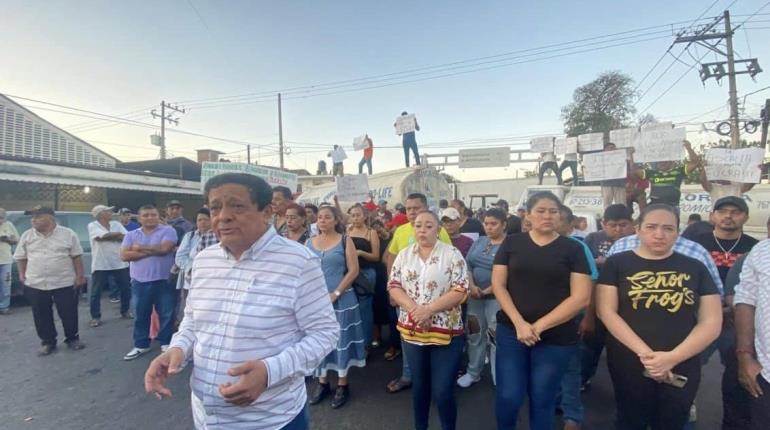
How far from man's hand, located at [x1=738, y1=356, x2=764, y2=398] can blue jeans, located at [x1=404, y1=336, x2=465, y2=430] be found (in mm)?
1700

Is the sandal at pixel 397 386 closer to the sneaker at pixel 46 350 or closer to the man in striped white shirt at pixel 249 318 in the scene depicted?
the man in striped white shirt at pixel 249 318

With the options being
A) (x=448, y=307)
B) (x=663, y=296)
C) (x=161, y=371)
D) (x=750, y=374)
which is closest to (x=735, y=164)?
(x=750, y=374)

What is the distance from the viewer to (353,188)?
6.88 m

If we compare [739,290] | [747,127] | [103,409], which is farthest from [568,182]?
[103,409]

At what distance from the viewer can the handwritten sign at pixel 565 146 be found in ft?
39.8

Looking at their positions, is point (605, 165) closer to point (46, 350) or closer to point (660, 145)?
point (660, 145)

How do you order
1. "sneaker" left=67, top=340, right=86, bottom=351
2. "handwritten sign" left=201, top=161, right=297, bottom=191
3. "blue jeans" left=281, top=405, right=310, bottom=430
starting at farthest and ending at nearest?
"handwritten sign" left=201, top=161, right=297, bottom=191
"sneaker" left=67, top=340, right=86, bottom=351
"blue jeans" left=281, top=405, right=310, bottom=430

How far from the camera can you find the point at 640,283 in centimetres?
224

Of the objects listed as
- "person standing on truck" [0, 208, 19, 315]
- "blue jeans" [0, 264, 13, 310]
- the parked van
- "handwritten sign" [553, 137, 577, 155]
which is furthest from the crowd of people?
"handwritten sign" [553, 137, 577, 155]

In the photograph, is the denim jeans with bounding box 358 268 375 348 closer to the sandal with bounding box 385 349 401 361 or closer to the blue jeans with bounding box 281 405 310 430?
the sandal with bounding box 385 349 401 361

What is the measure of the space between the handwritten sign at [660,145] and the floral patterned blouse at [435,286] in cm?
454

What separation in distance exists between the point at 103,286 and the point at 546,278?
23.3 ft

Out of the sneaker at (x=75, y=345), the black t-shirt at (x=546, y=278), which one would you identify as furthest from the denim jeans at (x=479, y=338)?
the sneaker at (x=75, y=345)

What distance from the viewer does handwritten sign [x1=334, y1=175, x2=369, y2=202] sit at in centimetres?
682
